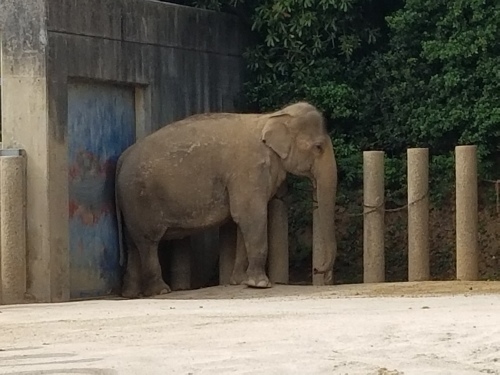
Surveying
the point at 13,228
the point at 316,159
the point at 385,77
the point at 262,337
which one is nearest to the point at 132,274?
the point at 13,228

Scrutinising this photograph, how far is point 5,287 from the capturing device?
14.1 m

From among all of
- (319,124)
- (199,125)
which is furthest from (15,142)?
(319,124)

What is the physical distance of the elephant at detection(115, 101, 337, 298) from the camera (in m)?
15.7

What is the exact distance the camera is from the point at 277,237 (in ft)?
54.1

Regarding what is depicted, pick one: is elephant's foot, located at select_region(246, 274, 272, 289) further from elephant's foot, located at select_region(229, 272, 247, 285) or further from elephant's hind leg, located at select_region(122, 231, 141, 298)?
elephant's hind leg, located at select_region(122, 231, 141, 298)

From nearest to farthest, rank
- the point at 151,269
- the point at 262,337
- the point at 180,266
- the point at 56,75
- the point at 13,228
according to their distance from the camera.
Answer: the point at 262,337 → the point at 13,228 → the point at 56,75 → the point at 151,269 → the point at 180,266

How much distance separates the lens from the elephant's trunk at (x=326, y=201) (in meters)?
16.2

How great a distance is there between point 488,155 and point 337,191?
6.10 ft

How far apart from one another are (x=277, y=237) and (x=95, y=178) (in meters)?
2.19

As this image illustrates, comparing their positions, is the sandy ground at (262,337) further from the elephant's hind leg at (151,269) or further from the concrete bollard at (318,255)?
the concrete bollard at (318,255)

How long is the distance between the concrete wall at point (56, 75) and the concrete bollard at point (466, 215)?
346cm

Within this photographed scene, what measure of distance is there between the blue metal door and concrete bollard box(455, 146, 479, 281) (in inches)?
142

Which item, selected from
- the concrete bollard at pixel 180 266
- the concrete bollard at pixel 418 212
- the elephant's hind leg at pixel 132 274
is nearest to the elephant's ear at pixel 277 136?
the concrete bollard at pixel 418 212

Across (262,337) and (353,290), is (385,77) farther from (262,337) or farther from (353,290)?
(262,337)
